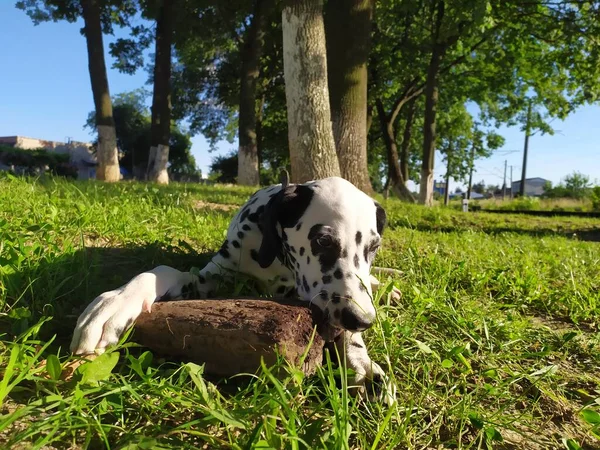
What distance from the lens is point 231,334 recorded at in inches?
77.5

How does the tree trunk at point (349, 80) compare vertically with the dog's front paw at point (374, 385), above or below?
above

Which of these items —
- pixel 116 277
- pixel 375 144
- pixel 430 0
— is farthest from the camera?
pixel 375 144

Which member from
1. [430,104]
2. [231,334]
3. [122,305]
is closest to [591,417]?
[231,334]

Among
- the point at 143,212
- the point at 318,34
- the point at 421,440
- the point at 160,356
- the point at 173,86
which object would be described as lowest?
the point at 421,440

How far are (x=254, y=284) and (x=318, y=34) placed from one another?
5.27 m

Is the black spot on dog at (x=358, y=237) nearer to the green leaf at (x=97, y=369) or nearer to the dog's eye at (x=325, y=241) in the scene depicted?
the dog's eye at (x=325, y=241)

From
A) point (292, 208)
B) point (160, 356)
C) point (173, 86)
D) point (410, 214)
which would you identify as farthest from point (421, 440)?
point (173, 86)

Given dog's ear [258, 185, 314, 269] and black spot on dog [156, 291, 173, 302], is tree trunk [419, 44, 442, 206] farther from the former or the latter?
black spot on dog [156, 291, 173, 302]

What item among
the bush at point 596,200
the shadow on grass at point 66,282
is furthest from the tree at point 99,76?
the bush at point 596,200

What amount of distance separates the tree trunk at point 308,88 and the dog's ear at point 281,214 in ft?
14.1

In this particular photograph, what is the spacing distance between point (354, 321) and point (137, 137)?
2021 inches

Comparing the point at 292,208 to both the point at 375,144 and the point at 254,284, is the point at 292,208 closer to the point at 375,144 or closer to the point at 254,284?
the point at 254,284

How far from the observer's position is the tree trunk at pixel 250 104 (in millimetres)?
17344

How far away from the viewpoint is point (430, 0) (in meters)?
16.4
